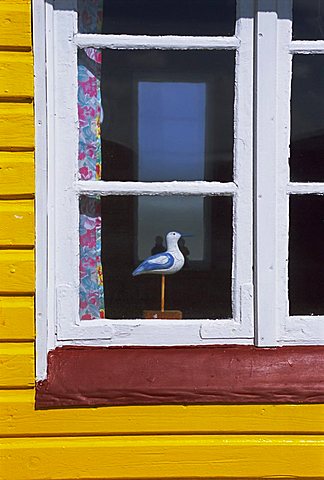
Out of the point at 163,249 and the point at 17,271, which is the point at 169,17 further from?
the point at 17,271

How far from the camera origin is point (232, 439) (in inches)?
89.4

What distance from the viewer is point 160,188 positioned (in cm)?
230

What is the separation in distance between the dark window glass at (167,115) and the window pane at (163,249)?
0.32 feet

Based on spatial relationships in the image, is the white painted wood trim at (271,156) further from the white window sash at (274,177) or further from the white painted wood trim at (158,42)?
the white painted wood trim at (158,42)

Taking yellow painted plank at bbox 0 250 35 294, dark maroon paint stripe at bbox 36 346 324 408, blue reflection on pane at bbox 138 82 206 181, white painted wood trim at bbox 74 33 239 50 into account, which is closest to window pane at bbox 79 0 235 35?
white painted wood trim at bbox 74 33 239 50

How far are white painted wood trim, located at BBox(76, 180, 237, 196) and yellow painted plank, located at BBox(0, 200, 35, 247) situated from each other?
0.20 m

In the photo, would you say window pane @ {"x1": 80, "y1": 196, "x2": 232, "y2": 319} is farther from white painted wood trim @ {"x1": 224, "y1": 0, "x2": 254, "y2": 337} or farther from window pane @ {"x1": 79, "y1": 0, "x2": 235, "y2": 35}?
window pane @ {"x1": 79, "y1": 0, "x2": 235, "y2": 35}

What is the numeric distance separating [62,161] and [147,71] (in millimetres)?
394

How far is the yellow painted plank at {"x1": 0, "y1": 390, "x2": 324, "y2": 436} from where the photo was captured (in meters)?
2.23

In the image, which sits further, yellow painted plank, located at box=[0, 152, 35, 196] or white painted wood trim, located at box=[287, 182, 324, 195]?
white painted wood trim, located at box=[287, 182, 324, 195]

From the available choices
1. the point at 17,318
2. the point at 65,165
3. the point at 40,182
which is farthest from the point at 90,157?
the point at 17,318

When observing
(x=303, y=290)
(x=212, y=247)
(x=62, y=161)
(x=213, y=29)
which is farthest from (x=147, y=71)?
(x=303, y=290)

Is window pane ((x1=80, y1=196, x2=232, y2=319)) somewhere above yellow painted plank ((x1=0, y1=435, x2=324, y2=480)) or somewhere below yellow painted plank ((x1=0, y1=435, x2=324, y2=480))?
above

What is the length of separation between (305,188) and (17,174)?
2.93 feet
